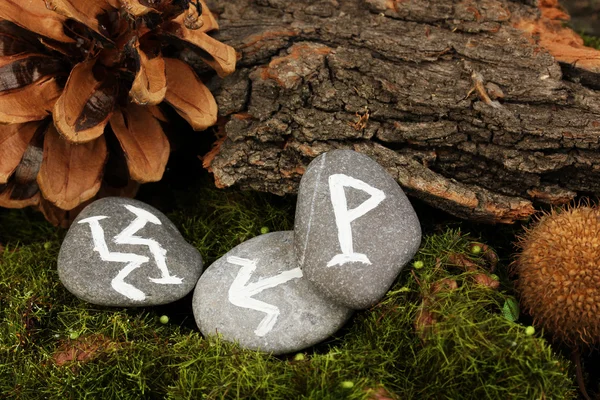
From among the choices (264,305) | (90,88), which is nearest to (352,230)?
(264,305)

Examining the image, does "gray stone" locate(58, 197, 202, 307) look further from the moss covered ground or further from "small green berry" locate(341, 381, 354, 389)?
"small green berry" locate(341, 381, 354, 389)

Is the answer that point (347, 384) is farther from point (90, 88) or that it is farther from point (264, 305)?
point (90, 88)

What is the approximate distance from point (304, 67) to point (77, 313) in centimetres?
104

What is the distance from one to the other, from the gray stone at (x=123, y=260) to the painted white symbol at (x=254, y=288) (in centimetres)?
16

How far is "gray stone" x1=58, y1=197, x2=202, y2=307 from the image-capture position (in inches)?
73.3

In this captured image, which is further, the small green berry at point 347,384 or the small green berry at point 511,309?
the small green berry at point 511,309

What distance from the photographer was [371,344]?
5.77 feet

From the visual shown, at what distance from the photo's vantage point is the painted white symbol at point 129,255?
1863 millimetres

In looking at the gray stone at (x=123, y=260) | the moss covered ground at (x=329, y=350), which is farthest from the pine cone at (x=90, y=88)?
the moss covered ground at (x=329, y=350)

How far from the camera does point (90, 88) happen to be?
76.0 inches

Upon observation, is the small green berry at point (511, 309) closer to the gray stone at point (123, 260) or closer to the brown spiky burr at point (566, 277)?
the brown spiky burr at point (566, 277)

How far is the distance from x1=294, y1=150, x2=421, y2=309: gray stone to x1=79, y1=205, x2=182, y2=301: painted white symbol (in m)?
0.43

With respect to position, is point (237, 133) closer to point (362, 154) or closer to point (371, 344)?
point (362, 154)

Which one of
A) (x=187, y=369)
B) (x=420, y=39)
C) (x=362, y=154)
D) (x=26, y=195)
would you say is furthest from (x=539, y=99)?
(x=26, y=195)
